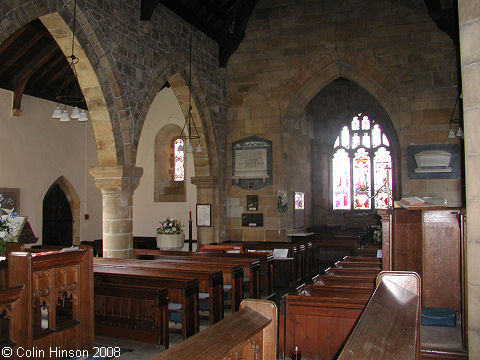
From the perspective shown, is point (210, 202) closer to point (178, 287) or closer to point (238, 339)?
point (178, 287)

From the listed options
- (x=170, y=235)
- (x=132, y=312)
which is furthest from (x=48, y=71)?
(x=132, y=312)

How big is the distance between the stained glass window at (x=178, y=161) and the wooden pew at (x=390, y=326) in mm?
10618

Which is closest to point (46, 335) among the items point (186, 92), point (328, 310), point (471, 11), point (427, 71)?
point (328, 310)

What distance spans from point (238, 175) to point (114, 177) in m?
3.67

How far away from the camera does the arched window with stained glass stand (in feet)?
49.3

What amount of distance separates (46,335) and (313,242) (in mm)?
7243

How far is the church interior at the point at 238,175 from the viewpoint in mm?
3270

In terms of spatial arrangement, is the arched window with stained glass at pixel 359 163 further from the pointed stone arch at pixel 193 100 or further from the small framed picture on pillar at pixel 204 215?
the pointed stone arch at pixel 193 100

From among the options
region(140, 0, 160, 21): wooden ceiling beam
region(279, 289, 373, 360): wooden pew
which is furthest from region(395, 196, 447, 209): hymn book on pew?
region(140, 0, 160, 21): wooden ceiling beam

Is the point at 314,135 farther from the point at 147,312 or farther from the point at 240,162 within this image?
the point at 147,312

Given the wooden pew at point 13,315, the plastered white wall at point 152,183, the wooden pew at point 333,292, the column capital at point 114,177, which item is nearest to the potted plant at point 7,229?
the wooden pew at point 13,315

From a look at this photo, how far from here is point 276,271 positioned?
8477mm

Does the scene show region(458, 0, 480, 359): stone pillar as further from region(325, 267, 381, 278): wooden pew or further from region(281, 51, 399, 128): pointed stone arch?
region(281, 51, 399, 128): pointed stone arch

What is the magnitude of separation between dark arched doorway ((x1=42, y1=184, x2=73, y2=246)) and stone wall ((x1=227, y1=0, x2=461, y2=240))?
154 inches
